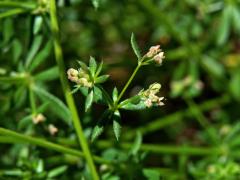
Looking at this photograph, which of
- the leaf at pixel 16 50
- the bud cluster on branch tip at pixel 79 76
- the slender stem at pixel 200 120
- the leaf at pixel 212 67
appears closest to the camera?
the bud cluster on branch tip at pixel 79 76

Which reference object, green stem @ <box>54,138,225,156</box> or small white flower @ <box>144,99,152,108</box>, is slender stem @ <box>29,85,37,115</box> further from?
small white flower @ <box>144,99,152,108</box>

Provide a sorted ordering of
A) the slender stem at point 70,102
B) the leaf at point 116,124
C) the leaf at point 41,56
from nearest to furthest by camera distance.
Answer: the leaf at point 116,124, the slender stem at point 70,102, the leaf at point 41,56

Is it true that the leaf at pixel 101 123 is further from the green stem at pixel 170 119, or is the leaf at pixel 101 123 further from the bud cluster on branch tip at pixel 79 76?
the green stem at pixel 170 119

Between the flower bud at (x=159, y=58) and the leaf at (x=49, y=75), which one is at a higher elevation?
the flower bud at (x=159, y=58)

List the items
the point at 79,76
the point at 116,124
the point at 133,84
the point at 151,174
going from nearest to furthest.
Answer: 1. the point at 79,76
2. the point at 116,124
3. the point at 151,174
4. the point at 133,84

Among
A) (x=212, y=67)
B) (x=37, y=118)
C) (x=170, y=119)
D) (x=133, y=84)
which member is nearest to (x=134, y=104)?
(x=37, y=118)

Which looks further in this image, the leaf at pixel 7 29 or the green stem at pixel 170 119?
the green stem at pixel 170 119

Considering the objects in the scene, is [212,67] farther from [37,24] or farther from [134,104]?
[134,104]

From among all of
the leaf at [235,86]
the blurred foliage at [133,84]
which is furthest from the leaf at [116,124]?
the leaf at [235,86]

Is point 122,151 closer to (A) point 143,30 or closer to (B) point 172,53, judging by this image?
(B) point 172,53
